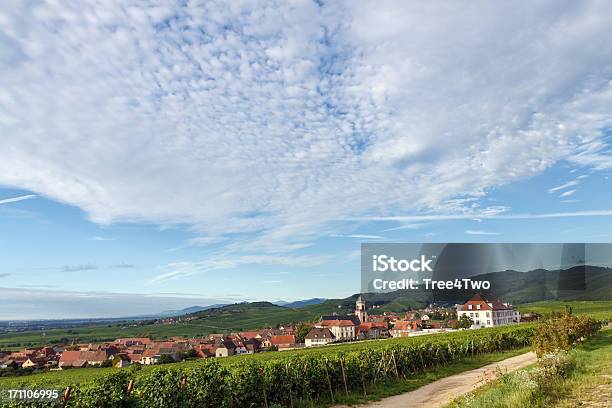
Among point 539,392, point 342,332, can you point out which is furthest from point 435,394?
point 342,332

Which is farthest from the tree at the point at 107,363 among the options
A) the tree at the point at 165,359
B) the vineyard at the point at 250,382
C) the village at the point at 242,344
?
the vineyard at the point at 250,382

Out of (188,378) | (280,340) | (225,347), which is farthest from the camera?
(280,340)

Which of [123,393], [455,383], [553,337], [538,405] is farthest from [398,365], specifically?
[123,393]

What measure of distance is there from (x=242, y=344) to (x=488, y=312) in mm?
56316

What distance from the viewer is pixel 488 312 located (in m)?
93.8

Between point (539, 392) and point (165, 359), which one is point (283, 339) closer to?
point (165, 359)

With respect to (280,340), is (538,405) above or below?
above

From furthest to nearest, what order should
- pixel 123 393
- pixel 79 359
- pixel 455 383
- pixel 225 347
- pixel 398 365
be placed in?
pixel 225 347 < pixel 79 359 < pixel 398 365 < pixel 455 383 < pixel 123 393

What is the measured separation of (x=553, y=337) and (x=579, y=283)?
12066cm

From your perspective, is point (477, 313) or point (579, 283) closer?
point (477, 313)

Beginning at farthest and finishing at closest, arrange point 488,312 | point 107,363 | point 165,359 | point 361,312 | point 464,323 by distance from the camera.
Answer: point 361,312, point 488,312, point 464,323, point 165,359, point 107,363

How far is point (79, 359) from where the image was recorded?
73.9 meters

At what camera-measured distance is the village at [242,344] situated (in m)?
74.3

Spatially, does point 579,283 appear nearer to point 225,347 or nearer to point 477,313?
point 477,313
